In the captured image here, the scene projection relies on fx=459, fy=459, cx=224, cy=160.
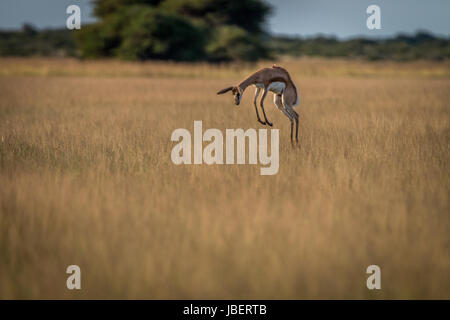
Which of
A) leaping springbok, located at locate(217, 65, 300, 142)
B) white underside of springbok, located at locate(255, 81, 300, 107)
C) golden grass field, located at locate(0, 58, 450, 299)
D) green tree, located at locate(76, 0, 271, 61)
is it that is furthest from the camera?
green tree, located at locate(76, 0, 271, 61)

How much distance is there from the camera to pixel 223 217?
13.4ft

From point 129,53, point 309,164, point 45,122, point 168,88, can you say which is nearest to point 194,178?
point 309,164

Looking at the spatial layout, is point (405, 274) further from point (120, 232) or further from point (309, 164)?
point (309, 164)

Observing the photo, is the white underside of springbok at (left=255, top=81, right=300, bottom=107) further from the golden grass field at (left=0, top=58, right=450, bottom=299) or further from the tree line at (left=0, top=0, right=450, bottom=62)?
the tree line at (left=0, top=0, right=450, bottom=62)

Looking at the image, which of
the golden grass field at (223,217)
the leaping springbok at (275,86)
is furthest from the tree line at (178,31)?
the leaping springbok at (275,86)

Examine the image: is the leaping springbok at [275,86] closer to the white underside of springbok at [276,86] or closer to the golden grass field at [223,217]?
the white underside of springbok at [276,86]

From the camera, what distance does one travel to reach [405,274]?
10.5 feet

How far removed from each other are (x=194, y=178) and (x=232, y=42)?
34.8 m

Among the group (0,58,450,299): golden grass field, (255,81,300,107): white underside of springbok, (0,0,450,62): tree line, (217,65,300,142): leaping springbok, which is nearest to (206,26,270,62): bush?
(0,0,450,62): tree line

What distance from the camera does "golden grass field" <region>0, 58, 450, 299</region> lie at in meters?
3.08

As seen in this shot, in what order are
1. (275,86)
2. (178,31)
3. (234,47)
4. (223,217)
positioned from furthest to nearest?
(234,47) < (178,31) < (275,86) < (223,217)


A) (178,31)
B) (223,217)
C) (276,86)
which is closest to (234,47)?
(178,31)

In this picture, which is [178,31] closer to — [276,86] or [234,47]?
[234,47]

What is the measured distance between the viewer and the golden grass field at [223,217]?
3.08m
